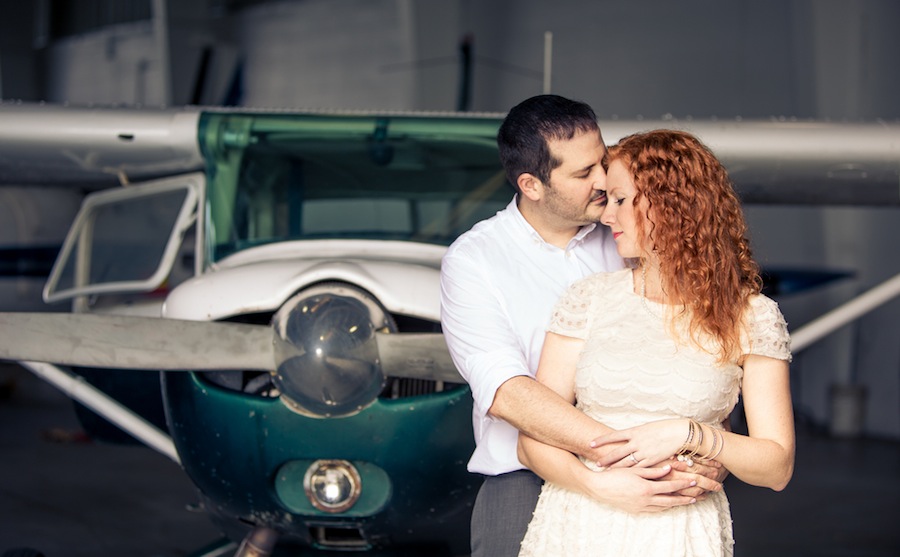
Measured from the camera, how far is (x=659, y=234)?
162cm

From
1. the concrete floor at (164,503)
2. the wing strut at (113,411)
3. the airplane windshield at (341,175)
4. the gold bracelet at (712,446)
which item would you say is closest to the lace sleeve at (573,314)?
the gold bracelet at (712,446)

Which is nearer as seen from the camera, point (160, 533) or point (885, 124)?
point (885, 124)

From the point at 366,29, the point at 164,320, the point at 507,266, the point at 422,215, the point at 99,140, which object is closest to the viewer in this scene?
the point at 507,266

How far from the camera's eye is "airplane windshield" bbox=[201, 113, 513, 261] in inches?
131

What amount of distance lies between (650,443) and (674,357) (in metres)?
0.14

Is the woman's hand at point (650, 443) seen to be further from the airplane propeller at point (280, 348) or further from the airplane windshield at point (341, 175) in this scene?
the airplane windshield at point (341, 175)

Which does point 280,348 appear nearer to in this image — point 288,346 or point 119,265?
point 288,346

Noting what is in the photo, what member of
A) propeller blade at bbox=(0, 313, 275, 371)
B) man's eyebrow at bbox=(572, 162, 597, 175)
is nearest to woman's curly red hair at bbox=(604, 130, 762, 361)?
man's eyebrow at bbox=(572, 162, 597, 175)

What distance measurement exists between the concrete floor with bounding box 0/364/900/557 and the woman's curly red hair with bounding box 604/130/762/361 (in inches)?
98.0

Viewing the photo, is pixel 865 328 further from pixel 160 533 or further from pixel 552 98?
pixel 552 98

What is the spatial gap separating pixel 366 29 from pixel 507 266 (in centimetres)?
1092

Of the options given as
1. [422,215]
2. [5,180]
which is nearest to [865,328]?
[422,215]

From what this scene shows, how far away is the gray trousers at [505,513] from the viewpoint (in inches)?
75.9

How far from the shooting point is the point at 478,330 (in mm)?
1853
